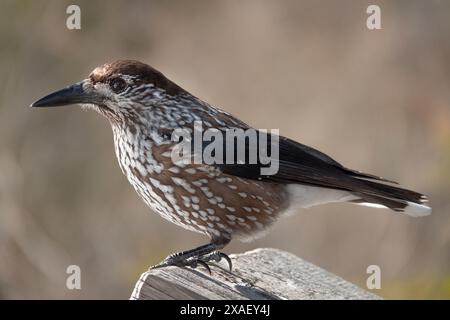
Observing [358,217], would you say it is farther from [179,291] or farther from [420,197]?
[179,291]

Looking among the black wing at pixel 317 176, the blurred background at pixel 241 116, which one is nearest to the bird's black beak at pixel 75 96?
the black wing at pixel 317 176

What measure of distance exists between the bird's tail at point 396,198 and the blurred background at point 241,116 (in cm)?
241

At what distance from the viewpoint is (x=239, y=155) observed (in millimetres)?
5215

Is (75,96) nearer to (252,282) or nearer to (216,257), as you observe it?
(216,257)

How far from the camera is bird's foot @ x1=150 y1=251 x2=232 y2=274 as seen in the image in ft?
15.2

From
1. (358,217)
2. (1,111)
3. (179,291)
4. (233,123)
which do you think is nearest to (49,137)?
(1,111)

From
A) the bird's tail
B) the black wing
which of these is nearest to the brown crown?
the black wing

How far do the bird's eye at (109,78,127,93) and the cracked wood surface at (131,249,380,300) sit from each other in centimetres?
115

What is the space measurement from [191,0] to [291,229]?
3763 mm

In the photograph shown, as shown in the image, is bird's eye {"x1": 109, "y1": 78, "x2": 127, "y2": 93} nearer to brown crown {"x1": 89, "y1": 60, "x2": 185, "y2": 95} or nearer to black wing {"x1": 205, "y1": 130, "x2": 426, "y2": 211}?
brown crown {"x1": 89, "y1": 60, "x2": 185, "y2": 95}

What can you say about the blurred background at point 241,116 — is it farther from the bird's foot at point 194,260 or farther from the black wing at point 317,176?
the bird's foot at point 194,260

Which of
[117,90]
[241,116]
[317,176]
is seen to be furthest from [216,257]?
[241,116]

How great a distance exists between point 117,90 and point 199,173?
0.67 meters
